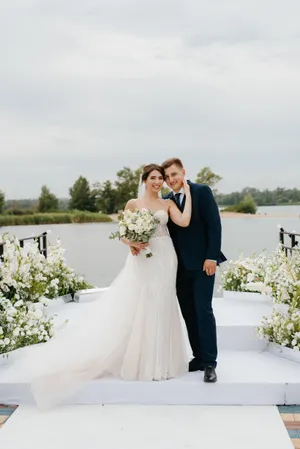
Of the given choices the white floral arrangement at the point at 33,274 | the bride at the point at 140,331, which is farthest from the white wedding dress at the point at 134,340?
the white floral arrangement at the point at 33,274

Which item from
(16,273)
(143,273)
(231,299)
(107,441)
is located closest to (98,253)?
(16,273)

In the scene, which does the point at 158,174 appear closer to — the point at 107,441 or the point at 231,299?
the point at 107,441

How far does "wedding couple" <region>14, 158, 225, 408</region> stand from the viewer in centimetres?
429

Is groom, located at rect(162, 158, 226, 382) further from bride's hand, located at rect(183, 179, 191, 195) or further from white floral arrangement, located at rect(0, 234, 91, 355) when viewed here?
white floral arrangement, located at rect(0, 234, 91, 355)

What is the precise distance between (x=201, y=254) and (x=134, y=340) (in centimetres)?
85

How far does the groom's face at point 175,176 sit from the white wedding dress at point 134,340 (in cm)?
23

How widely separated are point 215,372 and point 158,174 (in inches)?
63.6

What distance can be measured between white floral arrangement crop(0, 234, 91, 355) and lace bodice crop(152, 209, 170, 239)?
1.40 meters

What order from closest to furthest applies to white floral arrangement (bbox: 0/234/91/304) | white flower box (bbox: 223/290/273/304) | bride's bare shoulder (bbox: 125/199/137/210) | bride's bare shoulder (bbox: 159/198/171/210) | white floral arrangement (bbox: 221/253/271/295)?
bride's bare shoulder (bbox: 159/198/171/210), bride's bare shoulder (bbox: 125/199/137/210), white floral arrangement (bbox: 0/234/91/304), white flower box (bbox: 223/290/273/304), white floral arrangement (bbox: 221/253/271/295)

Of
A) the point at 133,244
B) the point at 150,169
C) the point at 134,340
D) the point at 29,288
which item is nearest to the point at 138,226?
the point at 133,244

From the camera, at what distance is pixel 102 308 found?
467 cm

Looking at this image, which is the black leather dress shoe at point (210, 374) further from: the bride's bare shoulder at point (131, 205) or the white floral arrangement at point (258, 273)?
the white floral arrangement at point (258, 273)

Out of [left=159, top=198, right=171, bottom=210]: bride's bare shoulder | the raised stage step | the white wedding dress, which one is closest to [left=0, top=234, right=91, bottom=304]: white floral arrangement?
the white wedding dress

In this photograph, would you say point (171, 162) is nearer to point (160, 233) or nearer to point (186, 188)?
point (186, 188)
